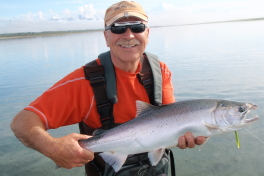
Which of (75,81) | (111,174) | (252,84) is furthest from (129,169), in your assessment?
(252,84)

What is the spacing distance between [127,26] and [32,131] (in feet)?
6.87

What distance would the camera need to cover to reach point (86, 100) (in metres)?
3.35

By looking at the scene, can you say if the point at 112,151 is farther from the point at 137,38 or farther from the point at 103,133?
the point at 137,38

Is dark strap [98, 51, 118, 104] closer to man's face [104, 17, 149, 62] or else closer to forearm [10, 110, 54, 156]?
man's face [104, 17, 149, 62]

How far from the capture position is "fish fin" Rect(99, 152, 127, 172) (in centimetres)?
311

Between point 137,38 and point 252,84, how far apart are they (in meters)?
9.54

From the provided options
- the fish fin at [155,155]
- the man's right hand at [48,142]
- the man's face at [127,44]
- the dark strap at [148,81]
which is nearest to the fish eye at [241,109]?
the fish fin at [155,155]

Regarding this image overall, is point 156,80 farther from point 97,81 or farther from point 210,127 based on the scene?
point 210,127

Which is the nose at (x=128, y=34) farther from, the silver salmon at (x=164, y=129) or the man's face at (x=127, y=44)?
the silver salmon at (x=164, y=129)

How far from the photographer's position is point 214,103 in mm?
3172

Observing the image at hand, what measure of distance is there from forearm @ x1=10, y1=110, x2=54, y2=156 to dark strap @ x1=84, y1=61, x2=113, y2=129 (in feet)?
2.79

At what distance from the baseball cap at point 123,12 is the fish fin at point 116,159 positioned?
2.07 metres

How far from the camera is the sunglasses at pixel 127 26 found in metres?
3.51

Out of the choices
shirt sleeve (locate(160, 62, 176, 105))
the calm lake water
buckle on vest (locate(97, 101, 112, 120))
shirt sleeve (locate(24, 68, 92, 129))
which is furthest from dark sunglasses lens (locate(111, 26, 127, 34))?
the calm lake water
